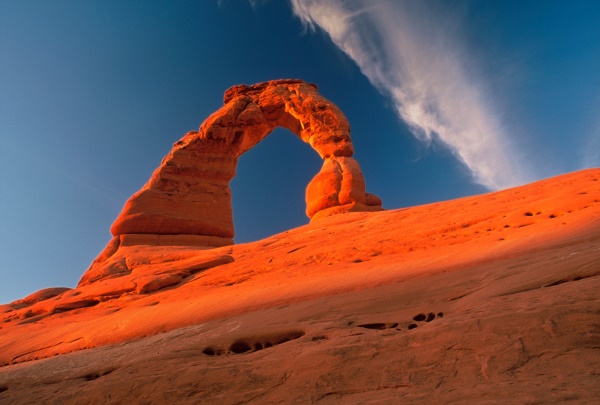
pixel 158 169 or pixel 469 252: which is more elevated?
pixel 158 169

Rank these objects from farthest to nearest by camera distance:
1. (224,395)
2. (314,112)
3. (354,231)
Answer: (314,112) < (354,231) < (224,395)

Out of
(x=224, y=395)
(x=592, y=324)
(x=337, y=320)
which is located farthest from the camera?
(x=337, y=320)

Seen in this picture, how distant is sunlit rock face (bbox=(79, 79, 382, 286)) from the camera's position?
2059 cm

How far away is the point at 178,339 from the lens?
21.8 feet

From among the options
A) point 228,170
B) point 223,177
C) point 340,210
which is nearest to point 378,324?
point 340,210

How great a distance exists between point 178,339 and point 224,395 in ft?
10.9

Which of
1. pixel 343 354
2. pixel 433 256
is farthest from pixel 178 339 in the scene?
pixel 433 256

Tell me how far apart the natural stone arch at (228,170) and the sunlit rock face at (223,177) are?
0.06 m

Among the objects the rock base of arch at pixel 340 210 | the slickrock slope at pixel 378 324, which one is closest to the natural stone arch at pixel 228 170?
the rock base of arch at pixel 340 210

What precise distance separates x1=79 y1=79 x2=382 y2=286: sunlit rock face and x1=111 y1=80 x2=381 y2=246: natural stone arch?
2.2 inches

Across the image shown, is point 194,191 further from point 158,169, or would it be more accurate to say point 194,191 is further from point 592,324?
point 592,324

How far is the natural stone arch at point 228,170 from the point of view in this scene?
21181 millimetres

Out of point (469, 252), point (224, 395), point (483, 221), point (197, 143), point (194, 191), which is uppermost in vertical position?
point (197, 143)

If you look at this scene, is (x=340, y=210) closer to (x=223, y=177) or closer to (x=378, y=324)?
(x=223, y=177)
